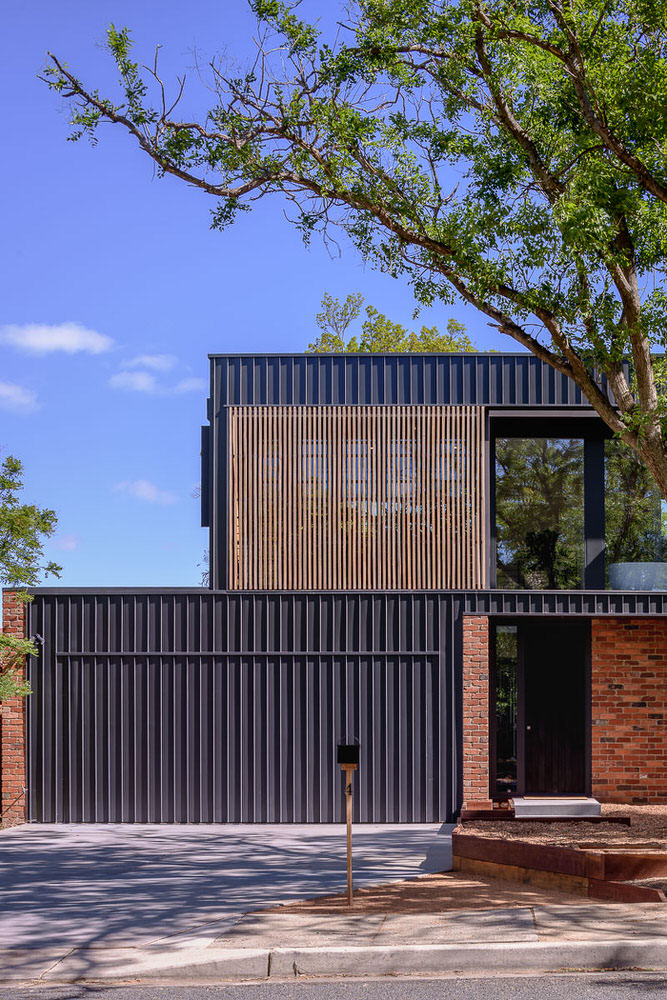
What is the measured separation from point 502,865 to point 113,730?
21.6 feet

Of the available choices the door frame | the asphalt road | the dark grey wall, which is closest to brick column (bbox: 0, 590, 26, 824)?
the dark grey wall

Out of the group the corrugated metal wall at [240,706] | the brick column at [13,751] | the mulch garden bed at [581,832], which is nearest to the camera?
the mulch garden bed at [581,832]

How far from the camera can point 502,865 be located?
10.3 metres

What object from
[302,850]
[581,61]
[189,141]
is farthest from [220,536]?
[581,61]

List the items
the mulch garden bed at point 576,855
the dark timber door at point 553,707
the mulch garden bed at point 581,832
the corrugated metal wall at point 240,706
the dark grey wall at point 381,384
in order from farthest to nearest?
the dark timber door at point 553,707
the dark grey wall at point 381,384
the corrugated metal wall at point 240,706
the mulch garden bed at point 581,832
the mulch garden bed at point 576,855

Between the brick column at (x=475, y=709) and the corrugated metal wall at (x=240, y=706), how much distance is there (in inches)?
6.3

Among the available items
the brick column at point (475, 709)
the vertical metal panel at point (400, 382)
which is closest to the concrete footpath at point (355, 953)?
the brick column at point (475, 709)

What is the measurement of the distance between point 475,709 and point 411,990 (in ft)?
25.8

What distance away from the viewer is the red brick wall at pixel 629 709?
15.9 metres

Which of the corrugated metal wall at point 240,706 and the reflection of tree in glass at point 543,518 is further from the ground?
the reflection of tree in glass at point 543,518

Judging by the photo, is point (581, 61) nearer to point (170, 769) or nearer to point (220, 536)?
point (220, 536)

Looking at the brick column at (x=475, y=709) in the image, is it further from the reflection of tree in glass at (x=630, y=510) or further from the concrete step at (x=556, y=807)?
the reflection of tree in glass at (x=630, y=510)

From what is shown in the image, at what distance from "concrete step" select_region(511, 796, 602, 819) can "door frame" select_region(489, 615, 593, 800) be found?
734mm

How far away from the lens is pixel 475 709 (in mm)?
14766
